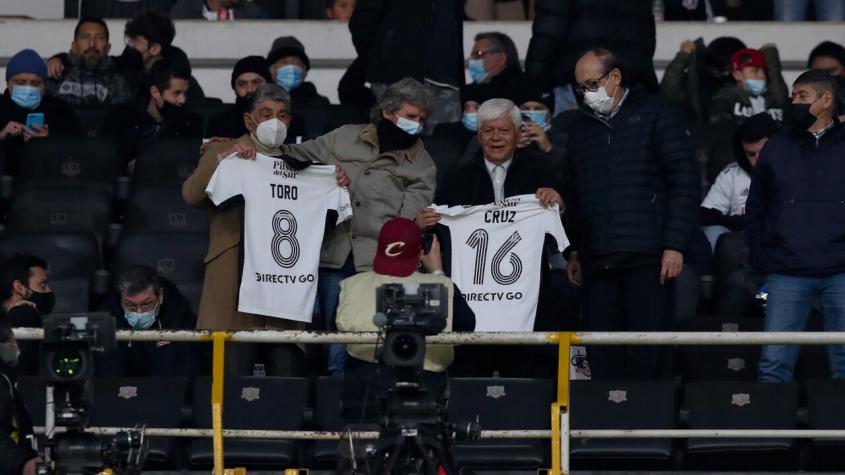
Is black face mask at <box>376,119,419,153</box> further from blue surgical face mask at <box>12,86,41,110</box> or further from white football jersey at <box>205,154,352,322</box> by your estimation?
blue surgical face mask at <box>12,86,41,110</box>

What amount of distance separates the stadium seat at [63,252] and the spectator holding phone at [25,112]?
120cm

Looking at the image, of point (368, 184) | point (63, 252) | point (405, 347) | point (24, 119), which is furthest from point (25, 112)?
point (405, 347)

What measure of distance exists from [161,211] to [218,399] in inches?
140

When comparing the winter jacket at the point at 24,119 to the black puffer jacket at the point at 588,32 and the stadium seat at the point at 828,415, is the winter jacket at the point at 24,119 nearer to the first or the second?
the black puffer jacket at the point at 588,32

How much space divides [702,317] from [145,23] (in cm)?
506

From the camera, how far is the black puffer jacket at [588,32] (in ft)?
46.7

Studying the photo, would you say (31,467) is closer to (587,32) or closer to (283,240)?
(283,240)

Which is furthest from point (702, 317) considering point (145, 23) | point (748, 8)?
point (748, 8)

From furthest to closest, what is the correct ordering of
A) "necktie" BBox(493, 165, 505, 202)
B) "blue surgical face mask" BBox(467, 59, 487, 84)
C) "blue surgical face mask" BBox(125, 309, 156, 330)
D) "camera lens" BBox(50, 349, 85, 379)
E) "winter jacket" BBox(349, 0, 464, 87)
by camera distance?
"blue surgical face mask" BBox(467, 59, 487, 84) < "winter jacket" BBox(349, 0, 464, 87) < "necktie" BBox(493, 165, 505, 202) < "blue surgical face mask" BBox(125, 309, 156, 330) < "camera lens" BBox(50, 349, 85, 379)

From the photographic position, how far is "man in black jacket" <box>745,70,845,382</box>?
12.0 m

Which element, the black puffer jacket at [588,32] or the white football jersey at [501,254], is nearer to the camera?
the white football jersey at [501,254]

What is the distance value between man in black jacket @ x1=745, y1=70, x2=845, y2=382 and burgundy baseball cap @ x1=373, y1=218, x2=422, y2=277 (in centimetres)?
214

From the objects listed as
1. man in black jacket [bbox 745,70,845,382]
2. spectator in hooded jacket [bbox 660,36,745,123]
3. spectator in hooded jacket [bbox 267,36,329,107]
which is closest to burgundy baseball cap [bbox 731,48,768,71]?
spectator in hooded jacket [bbox 660,36,745,123]

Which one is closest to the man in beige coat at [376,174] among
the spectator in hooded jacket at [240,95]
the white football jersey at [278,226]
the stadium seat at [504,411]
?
the white football jersey at [278,226]
